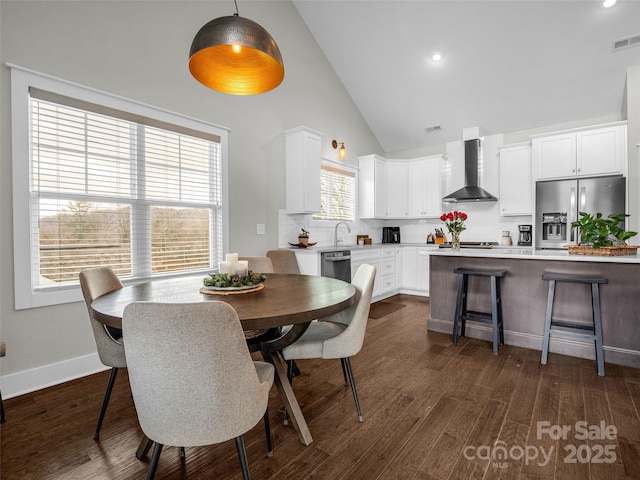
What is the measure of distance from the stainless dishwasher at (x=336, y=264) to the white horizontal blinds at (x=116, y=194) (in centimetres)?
131

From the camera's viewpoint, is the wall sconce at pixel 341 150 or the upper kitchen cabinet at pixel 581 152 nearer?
the upper kitchen cabinet at pixel 581 152

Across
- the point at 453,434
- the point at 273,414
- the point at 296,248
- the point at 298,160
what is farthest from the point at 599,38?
the point at 273,414

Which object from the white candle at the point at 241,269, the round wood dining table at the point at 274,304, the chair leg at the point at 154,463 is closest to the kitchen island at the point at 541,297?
the round wood dining table at the point at 274,304

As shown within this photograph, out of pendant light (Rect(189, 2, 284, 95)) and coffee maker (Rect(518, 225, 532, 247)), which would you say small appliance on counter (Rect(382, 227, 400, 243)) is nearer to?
coffee maker (Rect(518, 225, 532, 247))

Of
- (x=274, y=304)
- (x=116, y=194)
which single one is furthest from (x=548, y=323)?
(x=116, y=194)

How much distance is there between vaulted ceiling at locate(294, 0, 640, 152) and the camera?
154 inches

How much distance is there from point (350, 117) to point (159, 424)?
18.0 feet

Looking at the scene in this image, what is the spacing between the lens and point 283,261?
398 cm

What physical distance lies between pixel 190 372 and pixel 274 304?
525mm

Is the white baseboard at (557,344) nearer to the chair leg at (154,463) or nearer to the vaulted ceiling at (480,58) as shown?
the chair leg at (154,463)

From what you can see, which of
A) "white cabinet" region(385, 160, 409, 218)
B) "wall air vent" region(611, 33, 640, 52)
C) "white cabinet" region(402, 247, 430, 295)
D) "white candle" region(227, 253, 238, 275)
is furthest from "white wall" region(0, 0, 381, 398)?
"wall air vent" region(611, 33, 640, 52)

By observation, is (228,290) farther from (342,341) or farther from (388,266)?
(388,266)

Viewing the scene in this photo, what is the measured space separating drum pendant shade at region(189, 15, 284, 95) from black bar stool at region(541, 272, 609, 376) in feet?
8.90

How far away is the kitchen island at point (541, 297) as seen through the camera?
8.95ft
